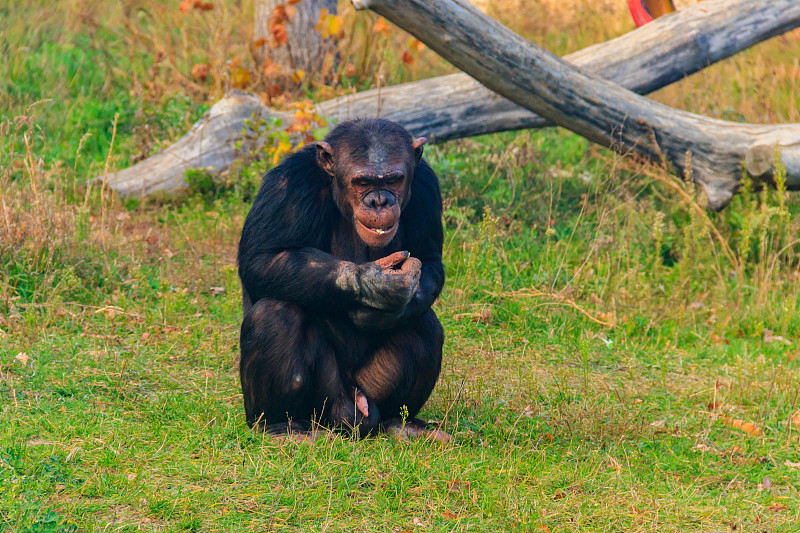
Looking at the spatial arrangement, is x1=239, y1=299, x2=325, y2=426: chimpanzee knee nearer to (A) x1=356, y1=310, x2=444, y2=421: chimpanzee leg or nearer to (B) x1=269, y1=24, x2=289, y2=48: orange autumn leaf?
(A) x1=356, y1=310, x2=444, y2=421: chimpanzee leg

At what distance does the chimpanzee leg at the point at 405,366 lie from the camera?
13.6 ft

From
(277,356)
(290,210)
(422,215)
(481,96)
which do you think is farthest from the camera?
(481,96)

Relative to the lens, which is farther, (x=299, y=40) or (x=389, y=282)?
(x=299, y=40)

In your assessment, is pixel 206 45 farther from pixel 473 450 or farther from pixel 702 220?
pixel 473 450

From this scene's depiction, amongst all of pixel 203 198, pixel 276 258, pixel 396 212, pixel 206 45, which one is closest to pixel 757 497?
pixel 396 212

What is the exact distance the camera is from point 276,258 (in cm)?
400

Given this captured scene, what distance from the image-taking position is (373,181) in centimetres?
388

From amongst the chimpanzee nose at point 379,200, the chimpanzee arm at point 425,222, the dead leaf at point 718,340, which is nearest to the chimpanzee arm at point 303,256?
the chimpanzee nose at point 379,200

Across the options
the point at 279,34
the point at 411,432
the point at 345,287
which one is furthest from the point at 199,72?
the point at 411,432

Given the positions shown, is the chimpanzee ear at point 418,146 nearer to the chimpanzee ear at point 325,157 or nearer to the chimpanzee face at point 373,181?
the chimpanzee face at point 373,181

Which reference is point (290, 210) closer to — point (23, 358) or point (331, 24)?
point (23, 358)

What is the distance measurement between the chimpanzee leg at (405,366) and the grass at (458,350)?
0.86 feet

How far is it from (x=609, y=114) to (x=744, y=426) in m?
2.74

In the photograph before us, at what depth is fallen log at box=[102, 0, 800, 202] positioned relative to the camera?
7.37m
